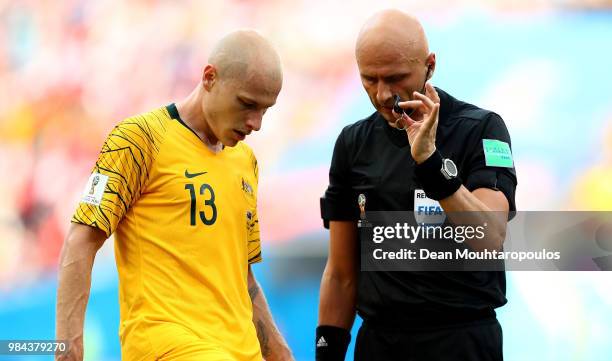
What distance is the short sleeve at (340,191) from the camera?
13.8 ft

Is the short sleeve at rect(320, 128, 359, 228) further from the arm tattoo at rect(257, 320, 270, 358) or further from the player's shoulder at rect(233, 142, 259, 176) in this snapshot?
the arm tattoo at rect(257, 320, 270, 358)

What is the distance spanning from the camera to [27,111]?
700 centimetres

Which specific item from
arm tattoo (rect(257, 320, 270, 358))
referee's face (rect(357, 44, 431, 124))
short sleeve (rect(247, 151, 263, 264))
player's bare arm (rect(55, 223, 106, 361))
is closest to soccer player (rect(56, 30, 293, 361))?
player's bare arm (rect(55, 223, 106, 361))

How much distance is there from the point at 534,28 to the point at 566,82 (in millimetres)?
429

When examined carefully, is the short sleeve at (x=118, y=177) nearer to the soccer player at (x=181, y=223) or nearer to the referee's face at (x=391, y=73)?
the soccer player at (x=181, y=223)

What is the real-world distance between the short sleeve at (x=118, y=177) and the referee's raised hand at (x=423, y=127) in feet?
3.14

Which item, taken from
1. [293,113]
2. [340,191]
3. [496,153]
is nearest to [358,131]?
[340,191]

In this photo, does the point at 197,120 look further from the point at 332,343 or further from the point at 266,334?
the point at 332,343

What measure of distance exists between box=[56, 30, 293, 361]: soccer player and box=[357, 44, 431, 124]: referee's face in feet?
1.34

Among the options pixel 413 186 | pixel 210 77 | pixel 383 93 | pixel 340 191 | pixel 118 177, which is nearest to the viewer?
pixel 118 177

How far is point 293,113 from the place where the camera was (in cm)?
677

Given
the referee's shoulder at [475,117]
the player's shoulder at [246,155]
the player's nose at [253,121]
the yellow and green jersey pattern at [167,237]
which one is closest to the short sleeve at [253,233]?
the player's shoulder at [246,155]

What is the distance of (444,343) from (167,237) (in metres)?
1.20

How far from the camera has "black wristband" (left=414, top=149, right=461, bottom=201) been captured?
3.52 metres
